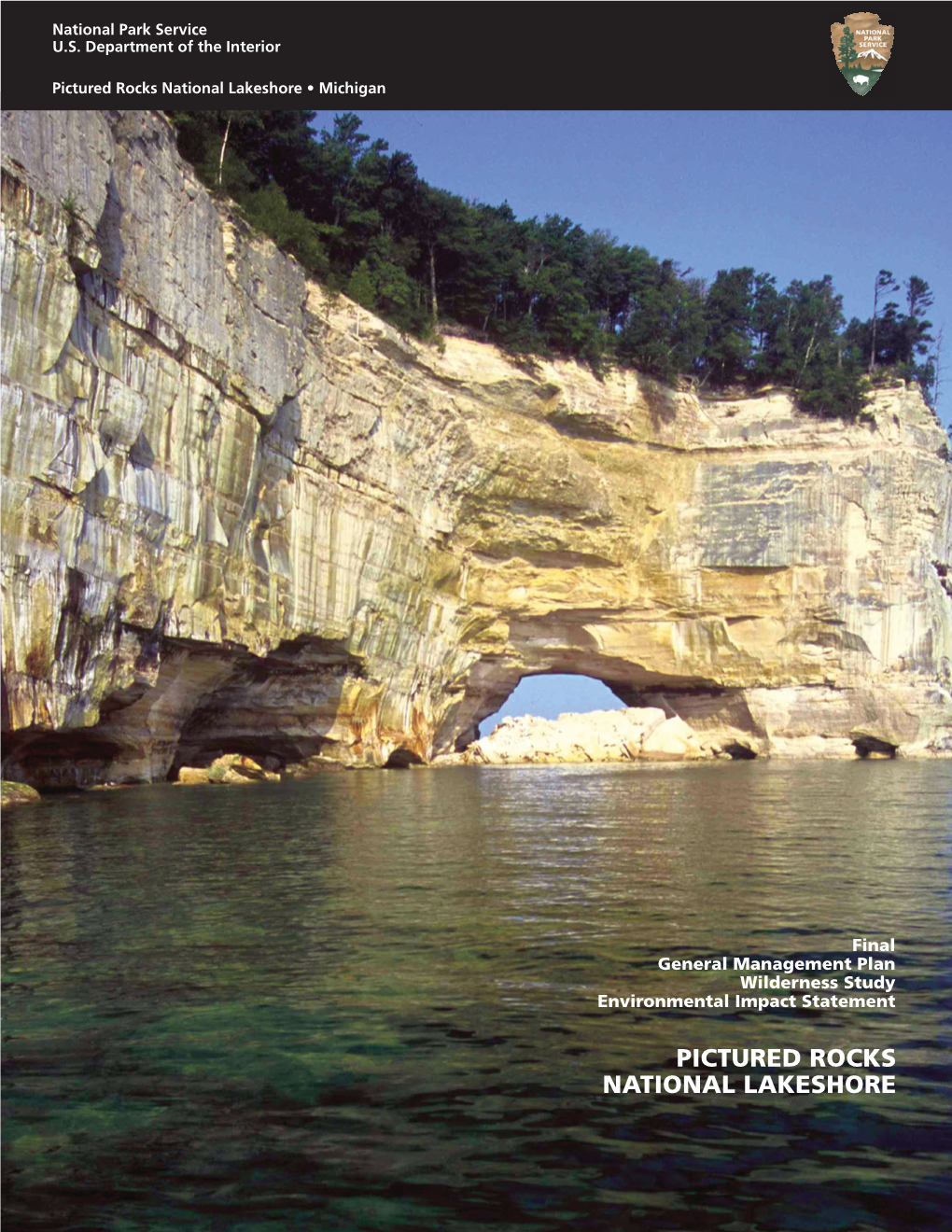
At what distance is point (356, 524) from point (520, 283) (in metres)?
17.2

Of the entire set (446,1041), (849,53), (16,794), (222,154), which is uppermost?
(222,154)

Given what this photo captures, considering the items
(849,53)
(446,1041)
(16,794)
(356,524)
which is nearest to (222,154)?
(356,524)

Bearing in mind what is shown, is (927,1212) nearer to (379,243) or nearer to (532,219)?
(379,243)

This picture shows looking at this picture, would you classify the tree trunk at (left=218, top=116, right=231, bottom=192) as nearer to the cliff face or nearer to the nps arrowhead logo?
the cliff face

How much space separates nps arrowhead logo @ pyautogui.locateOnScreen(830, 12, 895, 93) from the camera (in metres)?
6.10

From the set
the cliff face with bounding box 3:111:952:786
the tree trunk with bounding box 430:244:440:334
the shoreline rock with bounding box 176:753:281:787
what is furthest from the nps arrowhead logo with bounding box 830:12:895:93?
the tree trunk with bounding box 430:244:440:334

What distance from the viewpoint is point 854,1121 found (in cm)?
525

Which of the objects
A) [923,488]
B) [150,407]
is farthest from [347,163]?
[923,488]

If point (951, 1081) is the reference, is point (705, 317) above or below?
above

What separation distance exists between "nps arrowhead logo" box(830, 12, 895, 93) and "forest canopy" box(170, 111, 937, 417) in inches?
1270

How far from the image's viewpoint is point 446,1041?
650 cm

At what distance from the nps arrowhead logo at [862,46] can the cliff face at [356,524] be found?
20086 millimetres

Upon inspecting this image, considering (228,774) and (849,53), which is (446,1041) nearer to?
(849,53)

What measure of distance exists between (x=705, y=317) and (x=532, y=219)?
12115 millimetres
